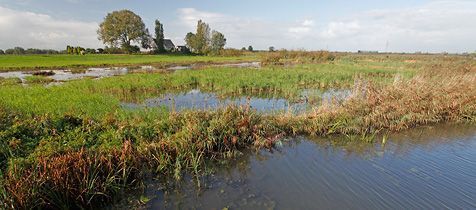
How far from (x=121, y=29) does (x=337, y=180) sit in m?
69.1

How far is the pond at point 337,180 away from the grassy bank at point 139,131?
0.57 m

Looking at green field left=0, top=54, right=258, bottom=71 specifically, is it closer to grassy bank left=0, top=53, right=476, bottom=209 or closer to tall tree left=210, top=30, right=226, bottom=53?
grassy bank left=0, top=53, right=476, bottom=209

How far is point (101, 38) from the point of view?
6681 centimetres

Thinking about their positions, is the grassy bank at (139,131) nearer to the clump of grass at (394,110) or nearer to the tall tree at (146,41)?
the clump of grass at (394,110)

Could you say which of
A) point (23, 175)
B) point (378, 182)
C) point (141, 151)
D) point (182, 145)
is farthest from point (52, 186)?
point (378, 182)

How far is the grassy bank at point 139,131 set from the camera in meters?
4.44

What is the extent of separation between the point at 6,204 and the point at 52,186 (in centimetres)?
59

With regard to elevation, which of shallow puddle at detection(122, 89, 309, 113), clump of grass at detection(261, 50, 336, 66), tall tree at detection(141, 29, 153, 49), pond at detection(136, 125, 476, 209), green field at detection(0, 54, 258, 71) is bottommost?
pond at detection(136, 125, 476, 209)

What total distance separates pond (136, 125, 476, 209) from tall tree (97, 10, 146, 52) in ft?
220

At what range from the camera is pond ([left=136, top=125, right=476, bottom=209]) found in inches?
187

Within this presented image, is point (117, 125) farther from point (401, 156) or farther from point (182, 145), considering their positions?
point (401, 156)

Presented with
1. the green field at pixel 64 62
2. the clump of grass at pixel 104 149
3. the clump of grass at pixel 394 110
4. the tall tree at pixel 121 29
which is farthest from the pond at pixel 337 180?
the tall tree at pixel 121 29

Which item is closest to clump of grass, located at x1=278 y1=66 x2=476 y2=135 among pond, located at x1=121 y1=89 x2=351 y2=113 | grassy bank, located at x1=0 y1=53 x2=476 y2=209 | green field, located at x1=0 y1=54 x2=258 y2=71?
grassy bank, located at x1=0 y1=53 x2=476 y2=209

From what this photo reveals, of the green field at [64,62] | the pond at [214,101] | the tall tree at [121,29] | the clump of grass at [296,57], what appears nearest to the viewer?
the pond at [214,101]
